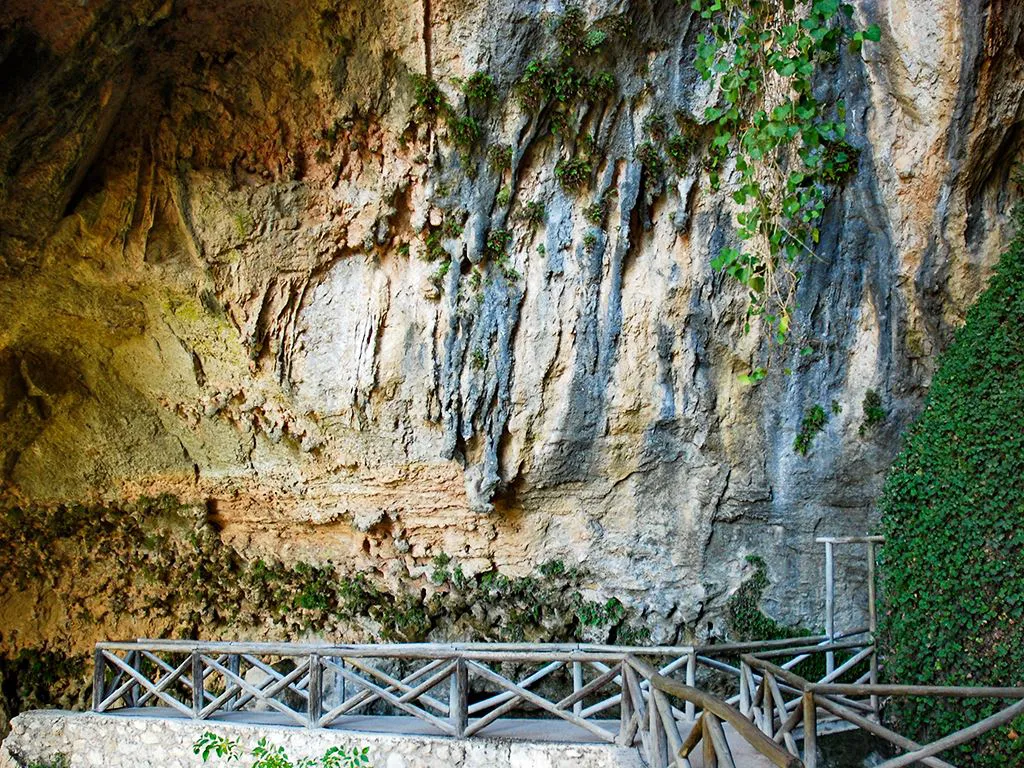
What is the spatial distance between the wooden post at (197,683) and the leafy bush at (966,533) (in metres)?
5.23

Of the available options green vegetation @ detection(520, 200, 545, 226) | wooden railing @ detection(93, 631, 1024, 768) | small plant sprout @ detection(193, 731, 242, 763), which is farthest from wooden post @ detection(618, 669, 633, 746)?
green vegetation @ detection(520, 200, 545, 226)

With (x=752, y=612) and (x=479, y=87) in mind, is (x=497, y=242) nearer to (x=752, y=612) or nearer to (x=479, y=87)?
(x=479, y=87)

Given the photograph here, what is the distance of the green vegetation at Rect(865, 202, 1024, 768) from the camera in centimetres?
468

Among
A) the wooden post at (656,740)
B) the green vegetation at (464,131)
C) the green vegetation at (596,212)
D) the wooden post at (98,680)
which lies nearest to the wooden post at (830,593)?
the wooden post at (656,740)

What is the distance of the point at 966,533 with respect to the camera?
4.95m

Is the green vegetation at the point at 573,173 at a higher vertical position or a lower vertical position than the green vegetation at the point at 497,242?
higher

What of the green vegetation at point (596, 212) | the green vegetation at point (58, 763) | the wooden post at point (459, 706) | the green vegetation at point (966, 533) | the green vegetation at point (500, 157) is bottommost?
the green vegetation at point (58, 763)

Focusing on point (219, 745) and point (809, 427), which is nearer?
point (219, 745)

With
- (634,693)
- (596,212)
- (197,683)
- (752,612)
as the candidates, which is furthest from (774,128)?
(197,683)

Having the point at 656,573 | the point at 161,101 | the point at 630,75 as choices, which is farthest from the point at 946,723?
the point at 161,101

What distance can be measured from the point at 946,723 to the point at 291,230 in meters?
6.03

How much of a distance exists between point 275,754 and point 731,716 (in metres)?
3.48

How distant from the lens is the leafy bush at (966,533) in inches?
184

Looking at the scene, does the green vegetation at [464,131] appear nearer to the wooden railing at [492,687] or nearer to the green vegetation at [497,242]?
the green vegetation at [497,242]
